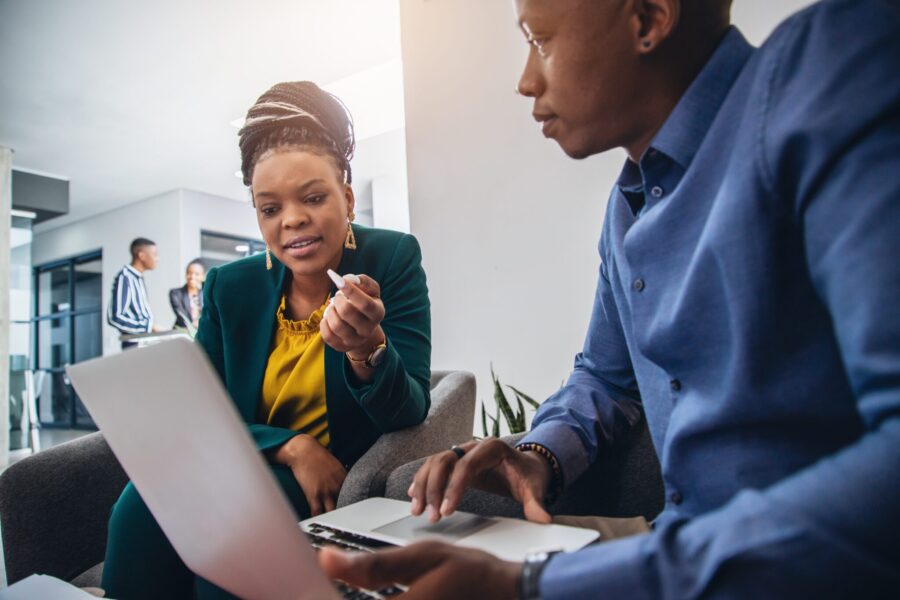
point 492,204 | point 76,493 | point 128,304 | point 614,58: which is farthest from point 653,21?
point 128,304

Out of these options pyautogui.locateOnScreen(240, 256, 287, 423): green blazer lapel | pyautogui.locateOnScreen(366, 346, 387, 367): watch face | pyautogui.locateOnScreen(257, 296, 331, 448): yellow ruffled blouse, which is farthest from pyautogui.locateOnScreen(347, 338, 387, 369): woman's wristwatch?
pyautogui.locateOnScreen(240, 256, 287, 423): green blazer lapel

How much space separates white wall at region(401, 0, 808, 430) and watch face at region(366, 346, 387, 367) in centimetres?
148

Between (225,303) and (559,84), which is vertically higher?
(559,84)

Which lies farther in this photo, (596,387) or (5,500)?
(5,500)

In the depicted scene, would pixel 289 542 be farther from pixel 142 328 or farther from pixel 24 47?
pixel 142 328

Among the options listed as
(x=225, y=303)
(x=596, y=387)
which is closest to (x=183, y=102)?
(x=225, y=303)

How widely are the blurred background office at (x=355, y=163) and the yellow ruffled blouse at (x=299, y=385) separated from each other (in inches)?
56.3

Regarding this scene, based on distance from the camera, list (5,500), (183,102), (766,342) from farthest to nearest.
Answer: (183,102)
(5,500)
(766,342)

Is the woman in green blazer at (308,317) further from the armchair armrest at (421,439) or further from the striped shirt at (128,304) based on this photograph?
the striped shirt at (128,304)

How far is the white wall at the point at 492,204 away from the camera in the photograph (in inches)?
95.2

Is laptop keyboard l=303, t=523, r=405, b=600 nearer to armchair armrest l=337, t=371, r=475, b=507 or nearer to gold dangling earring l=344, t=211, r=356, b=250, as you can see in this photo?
armchair armrest l=337, t=371, r=475, b=507

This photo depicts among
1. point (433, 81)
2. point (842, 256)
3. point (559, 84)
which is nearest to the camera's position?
point (842, 256)

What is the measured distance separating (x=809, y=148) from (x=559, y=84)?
0.32 m

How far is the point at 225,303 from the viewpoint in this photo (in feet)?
4.26
